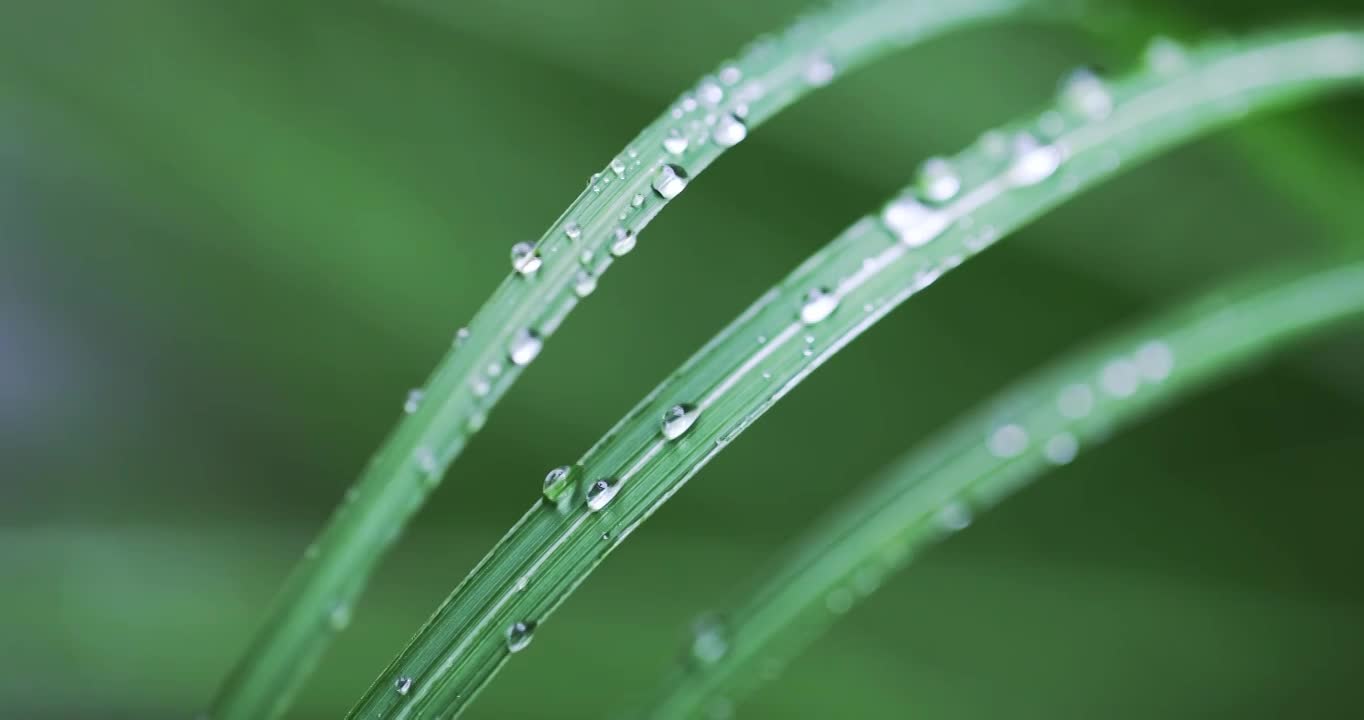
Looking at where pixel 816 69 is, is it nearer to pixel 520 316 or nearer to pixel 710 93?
pixel 710 93

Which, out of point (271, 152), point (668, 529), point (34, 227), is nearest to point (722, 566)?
point (668, 529)

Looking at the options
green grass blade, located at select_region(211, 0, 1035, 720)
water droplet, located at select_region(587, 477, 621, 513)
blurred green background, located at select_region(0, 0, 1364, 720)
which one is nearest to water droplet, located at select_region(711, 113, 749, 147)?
green grass blade, located at select_region(211, 0, 1035, 720)

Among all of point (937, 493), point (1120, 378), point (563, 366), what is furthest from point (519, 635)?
point (563, 366)

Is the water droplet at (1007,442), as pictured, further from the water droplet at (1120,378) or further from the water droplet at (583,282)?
the water droplet at (583,282)

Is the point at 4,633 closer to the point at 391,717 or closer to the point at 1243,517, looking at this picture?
the point at 391,717

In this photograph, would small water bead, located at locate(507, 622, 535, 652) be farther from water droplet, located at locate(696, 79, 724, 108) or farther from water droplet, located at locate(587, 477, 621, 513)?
water droplet, located at locate(696, 79, 724, 108)

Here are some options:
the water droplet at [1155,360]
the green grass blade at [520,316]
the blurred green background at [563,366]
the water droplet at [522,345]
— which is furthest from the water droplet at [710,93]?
the blurred green background at [563,366]
